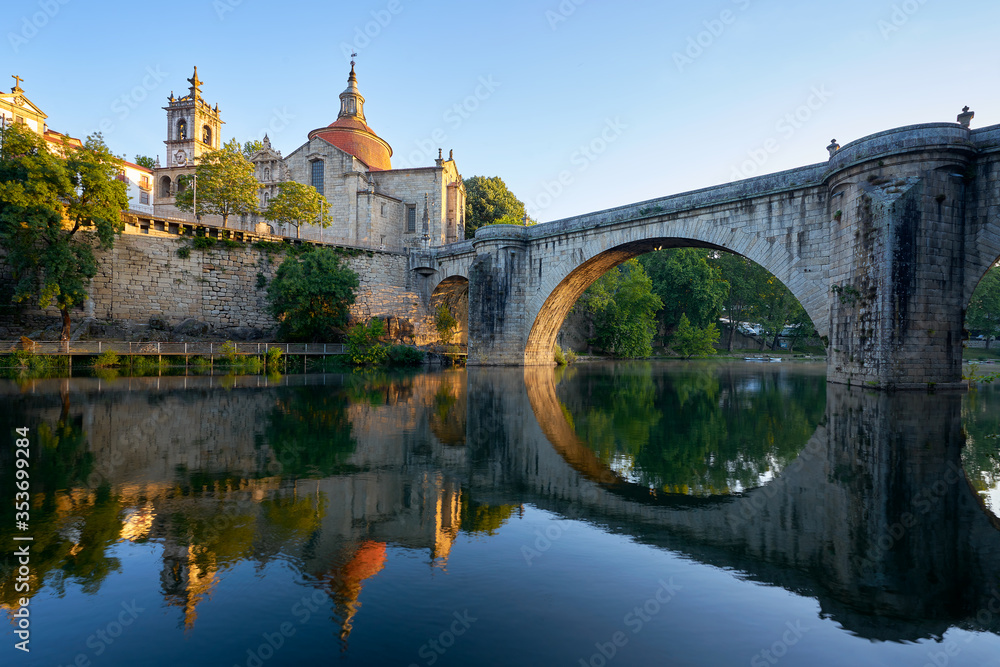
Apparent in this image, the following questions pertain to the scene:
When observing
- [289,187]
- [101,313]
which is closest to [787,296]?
[289,187]

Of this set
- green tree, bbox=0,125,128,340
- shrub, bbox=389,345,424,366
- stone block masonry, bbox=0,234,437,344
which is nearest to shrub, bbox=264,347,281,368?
shrub, bbox=389,345,424,366

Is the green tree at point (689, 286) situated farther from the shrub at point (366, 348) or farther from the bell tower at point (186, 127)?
the bell tower at point (186, 127)

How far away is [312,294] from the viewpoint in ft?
94.7

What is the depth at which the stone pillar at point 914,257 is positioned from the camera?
14.2 m

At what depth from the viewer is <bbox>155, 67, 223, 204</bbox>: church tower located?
48.0 metres

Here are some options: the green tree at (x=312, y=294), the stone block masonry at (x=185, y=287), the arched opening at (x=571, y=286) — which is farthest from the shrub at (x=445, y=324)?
the arched opening at (x=571, y=286)

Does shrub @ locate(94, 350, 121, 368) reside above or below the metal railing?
below

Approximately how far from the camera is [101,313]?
28.6m

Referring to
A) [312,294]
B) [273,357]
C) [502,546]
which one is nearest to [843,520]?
[502,546]

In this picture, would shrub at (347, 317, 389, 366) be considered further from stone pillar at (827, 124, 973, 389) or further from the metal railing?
stone pillar at (827, 124, 973, 389)

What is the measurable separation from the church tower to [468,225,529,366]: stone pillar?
3329 cm

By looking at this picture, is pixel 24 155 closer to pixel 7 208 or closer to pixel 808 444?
pixel 7 208

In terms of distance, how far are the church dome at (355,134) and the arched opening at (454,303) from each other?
53.0 ft

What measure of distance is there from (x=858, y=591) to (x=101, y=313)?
34.4m
